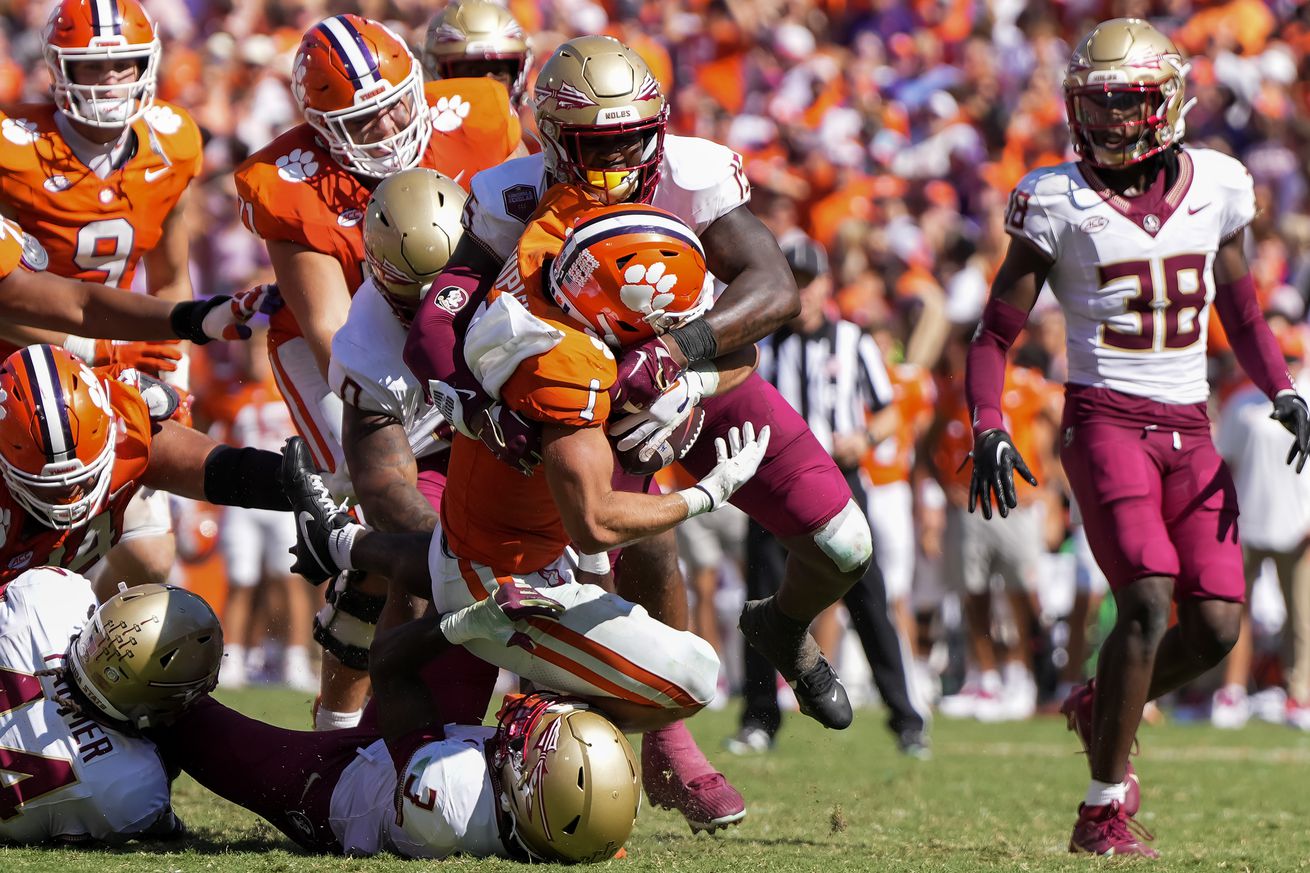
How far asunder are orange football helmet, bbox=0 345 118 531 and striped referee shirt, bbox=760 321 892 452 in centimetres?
372

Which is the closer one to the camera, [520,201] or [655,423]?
[655,423]

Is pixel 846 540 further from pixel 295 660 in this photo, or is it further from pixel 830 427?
pixel 295 660

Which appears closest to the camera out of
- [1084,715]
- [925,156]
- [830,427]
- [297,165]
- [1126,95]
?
[1126,95]

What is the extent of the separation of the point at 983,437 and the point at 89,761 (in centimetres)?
249

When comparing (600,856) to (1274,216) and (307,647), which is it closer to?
(307,647)

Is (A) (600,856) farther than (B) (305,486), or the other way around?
(B) (305,486)

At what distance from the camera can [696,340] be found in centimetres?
415

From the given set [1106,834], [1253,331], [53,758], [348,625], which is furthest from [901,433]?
[53,758]

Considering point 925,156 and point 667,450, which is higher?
point 667,450

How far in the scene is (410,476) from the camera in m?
4.80

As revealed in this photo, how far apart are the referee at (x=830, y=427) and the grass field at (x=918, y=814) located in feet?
0.71

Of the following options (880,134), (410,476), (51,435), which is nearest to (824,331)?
(410,476)

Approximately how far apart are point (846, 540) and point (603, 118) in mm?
1264

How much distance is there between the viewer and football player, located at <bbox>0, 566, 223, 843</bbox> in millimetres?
4156
